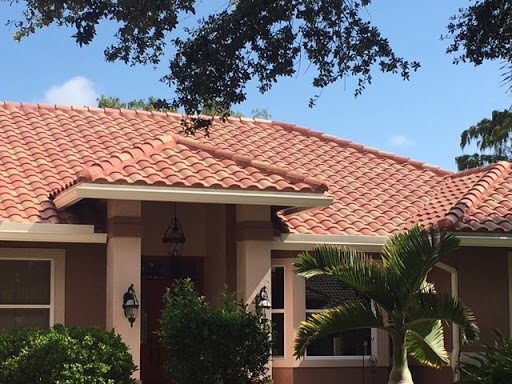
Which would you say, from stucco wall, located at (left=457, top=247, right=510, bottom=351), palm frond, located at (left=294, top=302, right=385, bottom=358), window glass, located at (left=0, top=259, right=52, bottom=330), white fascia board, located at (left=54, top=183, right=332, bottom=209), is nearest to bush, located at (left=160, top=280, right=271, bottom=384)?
palm frond, located at (left=294, top=302, right=385, bottom=358)

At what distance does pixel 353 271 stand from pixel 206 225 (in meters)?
4.74

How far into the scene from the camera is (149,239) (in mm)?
17719

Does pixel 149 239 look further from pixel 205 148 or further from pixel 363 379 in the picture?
pixel 363 379

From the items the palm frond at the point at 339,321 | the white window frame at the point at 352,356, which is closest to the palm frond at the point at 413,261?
the palm frond at the point at 339,321

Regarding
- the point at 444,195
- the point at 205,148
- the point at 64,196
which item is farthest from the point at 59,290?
the point at 444,195

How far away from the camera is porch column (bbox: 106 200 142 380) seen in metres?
15.0

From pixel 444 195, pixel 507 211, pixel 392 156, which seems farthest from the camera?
pixel 392 156

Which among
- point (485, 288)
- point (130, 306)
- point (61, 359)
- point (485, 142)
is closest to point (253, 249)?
point (130, 306)

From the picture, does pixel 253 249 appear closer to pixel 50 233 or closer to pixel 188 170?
pixel 188 170

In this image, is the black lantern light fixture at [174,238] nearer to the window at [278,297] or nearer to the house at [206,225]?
the house at [206,225]

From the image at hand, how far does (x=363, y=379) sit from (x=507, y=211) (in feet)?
12.7

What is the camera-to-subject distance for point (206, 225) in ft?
59.7

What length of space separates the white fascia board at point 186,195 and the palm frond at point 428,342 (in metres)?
2.70

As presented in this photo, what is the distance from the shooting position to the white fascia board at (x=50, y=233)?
49.7 feet
